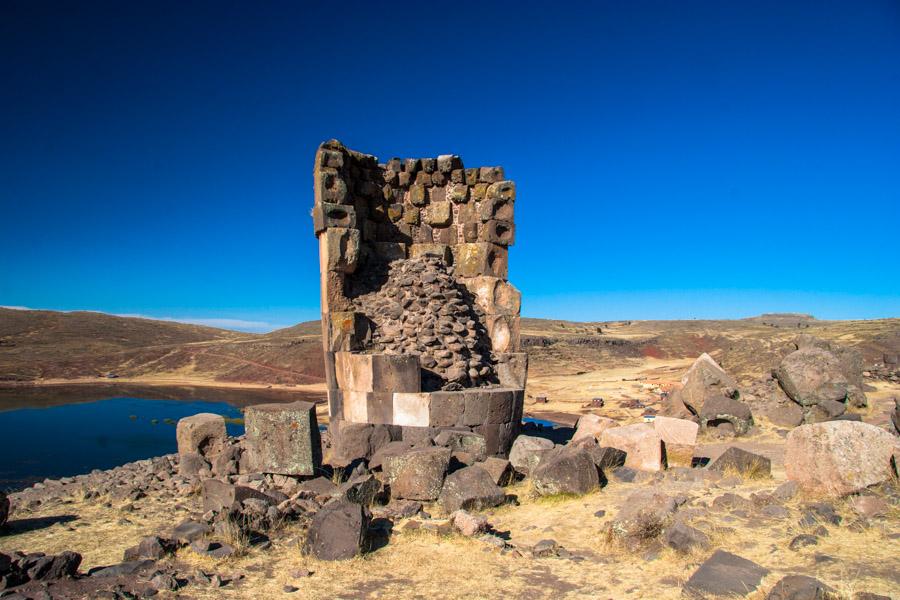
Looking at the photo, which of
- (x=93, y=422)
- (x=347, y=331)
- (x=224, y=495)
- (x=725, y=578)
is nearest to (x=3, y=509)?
(x=224, y=495)

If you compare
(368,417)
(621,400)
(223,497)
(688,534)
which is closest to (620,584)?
(688,534)

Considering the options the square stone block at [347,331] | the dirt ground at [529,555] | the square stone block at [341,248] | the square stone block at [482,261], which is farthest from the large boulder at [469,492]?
the square stone block at [482,261]

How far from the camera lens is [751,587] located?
434 cm

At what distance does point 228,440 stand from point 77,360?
37606mm

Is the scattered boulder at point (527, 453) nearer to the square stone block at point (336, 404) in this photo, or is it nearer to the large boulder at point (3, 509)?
the square stone block at point (336, 404)

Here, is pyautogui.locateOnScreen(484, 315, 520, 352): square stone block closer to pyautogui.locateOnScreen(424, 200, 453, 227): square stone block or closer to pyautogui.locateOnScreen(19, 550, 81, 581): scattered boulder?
pyautogui.locateOnScreen(424, 200, 453, 227): square stone block

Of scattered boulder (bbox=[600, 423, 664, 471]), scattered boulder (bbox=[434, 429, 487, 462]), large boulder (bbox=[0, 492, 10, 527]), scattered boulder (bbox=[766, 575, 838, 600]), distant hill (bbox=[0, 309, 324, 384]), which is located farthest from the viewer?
distant hill (bbox=[0, 309, 324, 384])

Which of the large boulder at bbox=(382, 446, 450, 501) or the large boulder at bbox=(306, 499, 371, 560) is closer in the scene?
the large boulder at bbox=(306, 499, 371, 560)

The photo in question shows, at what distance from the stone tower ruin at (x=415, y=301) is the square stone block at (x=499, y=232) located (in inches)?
1.0

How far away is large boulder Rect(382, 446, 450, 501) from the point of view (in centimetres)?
740

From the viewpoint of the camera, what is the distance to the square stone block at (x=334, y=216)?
11.0 m

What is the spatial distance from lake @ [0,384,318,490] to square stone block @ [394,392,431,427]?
1031cm

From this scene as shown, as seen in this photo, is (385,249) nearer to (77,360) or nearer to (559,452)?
(559,452)

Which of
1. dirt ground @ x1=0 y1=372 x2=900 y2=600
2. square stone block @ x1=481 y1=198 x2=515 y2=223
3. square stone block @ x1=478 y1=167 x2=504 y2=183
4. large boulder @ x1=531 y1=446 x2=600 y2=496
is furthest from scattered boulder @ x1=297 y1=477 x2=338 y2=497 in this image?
square stone block @ x1=478 y1=167 x2=504 y2=183
